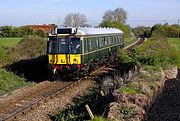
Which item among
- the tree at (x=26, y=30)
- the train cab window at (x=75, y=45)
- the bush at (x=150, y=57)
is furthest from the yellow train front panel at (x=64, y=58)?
the tree at (x=26, y=30)

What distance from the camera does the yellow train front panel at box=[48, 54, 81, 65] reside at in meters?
23.0

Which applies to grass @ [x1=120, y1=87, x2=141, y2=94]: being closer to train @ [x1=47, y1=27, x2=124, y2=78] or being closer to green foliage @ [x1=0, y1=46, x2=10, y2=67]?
train @ [x1=47, y1=27, x2=124, y2=78]

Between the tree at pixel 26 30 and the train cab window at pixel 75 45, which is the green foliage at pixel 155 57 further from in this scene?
the tree at pixel 26 30

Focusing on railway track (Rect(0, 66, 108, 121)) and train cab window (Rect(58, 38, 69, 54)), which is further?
train cab window (Rect(58, 38, 69, 54))

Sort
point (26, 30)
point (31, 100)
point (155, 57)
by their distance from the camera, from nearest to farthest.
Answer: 1. point (31, 100)
2. point (155, 57)
3. point (26, 30)

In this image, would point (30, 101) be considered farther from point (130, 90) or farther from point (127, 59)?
point (127, 59)

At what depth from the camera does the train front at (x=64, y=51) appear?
2303 cm

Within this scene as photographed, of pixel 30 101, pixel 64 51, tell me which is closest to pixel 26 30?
pixel 64 51

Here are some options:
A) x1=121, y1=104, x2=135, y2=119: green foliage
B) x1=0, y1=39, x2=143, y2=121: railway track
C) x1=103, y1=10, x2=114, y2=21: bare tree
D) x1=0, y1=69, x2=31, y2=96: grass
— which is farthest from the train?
x1=103, y1=10, x2=114, y2=21: bare tree

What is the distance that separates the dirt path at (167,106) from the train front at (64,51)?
18.5ft

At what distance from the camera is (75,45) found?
23.1 metres

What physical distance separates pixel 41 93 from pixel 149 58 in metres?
9.78

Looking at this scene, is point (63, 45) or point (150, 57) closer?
point (63, 45)

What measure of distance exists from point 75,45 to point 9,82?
13.7 ft
